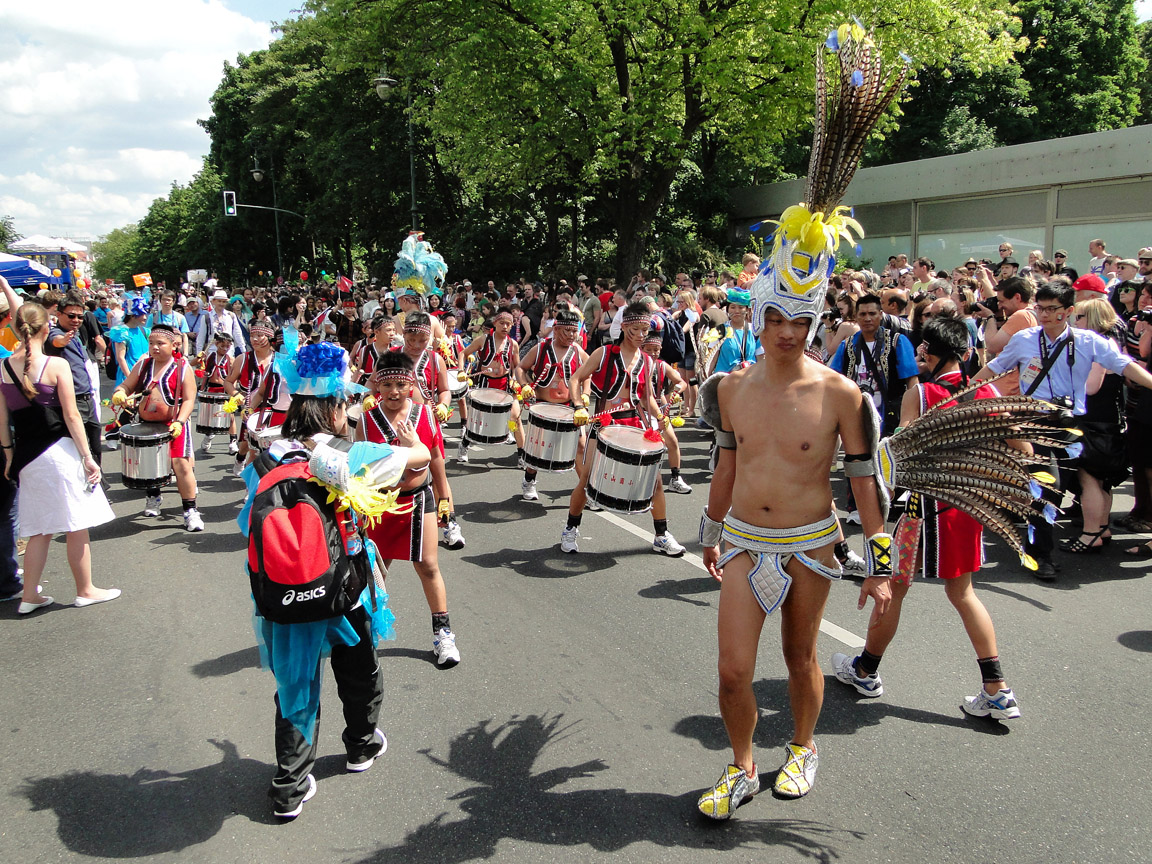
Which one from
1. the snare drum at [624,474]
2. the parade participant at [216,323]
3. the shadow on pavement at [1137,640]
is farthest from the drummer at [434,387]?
the parade participant at [216,323]

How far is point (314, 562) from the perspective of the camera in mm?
3031

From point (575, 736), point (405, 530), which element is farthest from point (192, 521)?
point (575, 736)

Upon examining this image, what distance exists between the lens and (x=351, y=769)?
358 cm

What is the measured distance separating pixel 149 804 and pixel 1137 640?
5163 mm

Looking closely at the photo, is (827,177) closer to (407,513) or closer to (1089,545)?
(407,513)

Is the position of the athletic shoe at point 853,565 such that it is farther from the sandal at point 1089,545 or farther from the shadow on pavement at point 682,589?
the sandal at point 1089,545

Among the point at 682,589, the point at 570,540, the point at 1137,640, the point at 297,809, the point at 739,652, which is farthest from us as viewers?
the point at 570,540

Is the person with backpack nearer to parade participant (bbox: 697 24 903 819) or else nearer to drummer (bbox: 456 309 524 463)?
parade participant (bbox: 697 24 903 819)

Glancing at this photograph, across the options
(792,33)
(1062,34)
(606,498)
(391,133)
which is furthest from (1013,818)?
(1062,34)

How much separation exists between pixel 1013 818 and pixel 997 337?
199 inches

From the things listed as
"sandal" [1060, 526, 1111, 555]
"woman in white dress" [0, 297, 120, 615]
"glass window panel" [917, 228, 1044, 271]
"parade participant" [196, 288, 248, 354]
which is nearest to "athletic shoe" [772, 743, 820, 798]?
"sandal" [1060, 526, 1111, 555]

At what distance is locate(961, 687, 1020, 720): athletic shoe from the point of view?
3.83m

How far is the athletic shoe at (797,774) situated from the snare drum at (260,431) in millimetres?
4776

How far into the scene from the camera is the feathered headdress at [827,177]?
119 inches
